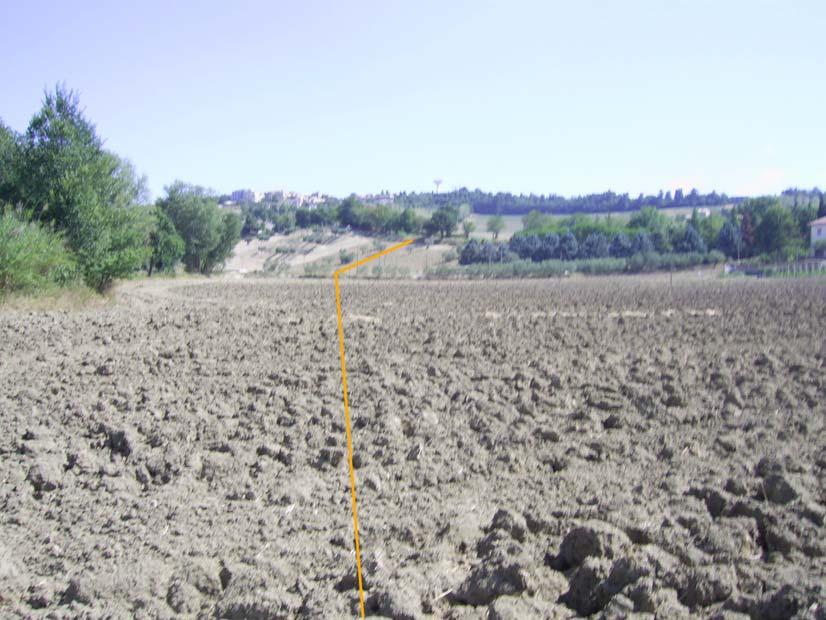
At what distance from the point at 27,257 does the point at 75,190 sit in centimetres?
504

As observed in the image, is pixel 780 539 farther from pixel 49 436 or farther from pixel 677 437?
pixel 49 436

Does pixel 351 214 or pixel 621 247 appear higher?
pixel 351 214

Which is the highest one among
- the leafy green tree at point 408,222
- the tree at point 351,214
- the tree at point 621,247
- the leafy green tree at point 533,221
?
the leafy green tree at point 533,221

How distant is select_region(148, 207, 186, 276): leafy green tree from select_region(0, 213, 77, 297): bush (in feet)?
89.4

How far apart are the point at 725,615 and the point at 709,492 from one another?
2.18m

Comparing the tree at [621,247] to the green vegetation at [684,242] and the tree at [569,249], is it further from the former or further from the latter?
the tree at [569,249]

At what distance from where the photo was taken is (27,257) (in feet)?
74.8

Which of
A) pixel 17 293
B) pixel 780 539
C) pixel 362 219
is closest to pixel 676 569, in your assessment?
pixel 780 539

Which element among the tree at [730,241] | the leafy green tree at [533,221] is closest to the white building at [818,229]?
the tree at [730,241]

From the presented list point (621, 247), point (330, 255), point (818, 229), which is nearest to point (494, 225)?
point (621, 247)

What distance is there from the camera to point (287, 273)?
203 ft

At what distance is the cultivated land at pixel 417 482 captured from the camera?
478cm

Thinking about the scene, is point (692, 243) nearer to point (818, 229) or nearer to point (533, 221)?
point (818, 229)

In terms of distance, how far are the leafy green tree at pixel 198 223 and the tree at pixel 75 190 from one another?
29.6 m
